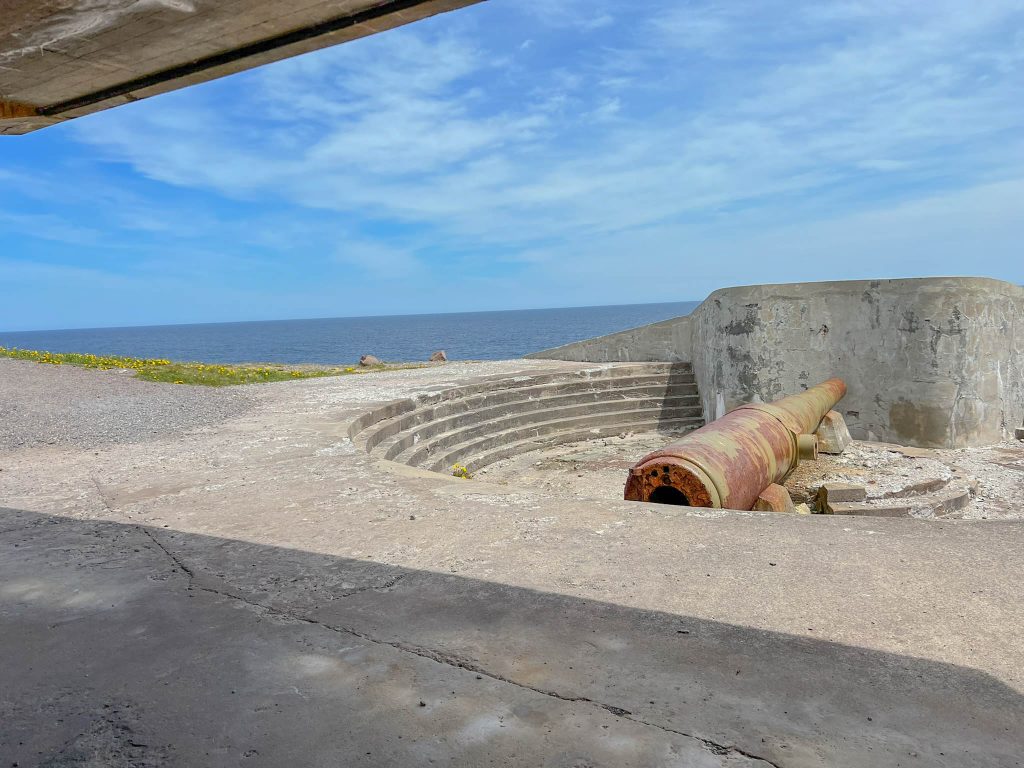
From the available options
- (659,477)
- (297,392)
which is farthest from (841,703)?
(297,392)

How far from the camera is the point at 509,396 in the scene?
13.8m

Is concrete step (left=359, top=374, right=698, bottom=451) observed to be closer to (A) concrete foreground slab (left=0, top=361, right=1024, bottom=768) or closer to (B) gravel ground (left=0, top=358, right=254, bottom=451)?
(B) gravel ground (left=0, top=358, right=254, bottom=451)

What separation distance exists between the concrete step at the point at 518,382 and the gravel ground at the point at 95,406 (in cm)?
194

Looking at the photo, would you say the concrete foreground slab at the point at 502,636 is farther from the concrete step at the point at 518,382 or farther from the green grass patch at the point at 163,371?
the green grass patch at the point at 163,371

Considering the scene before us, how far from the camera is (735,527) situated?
415cm

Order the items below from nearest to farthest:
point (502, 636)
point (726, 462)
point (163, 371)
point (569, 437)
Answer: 1. point (502, 636)
2. point (726, 462)
3. point (569, 437)
4. point (163, 371)

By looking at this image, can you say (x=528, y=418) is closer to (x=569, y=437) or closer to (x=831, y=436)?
(x=569, y=437)

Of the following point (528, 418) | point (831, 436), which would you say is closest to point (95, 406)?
point (528, 418)

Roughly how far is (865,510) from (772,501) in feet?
11.2

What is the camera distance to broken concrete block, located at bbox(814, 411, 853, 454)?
37.2ft

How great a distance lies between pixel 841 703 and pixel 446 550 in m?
2.17

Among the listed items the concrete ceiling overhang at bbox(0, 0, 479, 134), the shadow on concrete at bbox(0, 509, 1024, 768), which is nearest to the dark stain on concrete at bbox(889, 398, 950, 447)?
the shadow on concrete at bbox(0, 509, 1024, 768)

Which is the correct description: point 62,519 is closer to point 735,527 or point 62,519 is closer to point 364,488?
point 364,488

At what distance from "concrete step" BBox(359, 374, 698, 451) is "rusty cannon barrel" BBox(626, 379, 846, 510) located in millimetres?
4092
